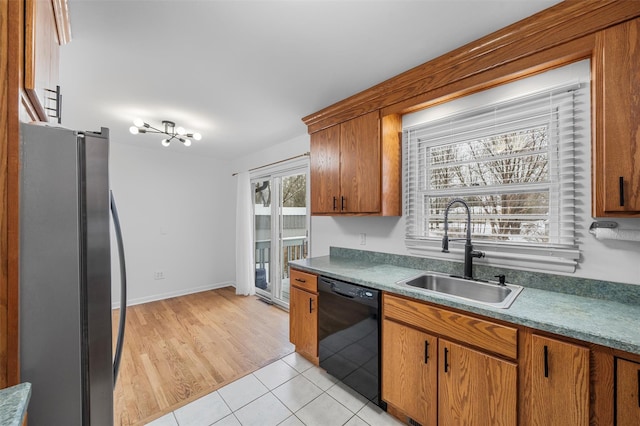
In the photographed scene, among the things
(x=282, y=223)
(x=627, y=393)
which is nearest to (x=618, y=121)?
(x=627, y=393)

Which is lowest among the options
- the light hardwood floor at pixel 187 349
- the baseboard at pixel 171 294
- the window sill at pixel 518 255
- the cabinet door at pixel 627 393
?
the light hardwood floor at pixel 187 349

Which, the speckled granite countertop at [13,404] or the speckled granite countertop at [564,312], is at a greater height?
the speckled granite countertop at [13,404]

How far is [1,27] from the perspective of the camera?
685mm

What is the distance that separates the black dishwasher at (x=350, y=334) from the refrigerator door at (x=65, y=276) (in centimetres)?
141

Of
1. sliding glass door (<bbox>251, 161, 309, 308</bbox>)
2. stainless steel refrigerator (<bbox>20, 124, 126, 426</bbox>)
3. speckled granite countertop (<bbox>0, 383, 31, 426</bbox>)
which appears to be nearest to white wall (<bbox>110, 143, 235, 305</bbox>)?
sliding glass door (<bbox>251, 161, 309, 308</bbox>)

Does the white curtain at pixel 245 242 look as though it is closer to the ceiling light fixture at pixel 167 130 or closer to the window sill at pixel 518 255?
the ceiling light fixture at pixel 167 130

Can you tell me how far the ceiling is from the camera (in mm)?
1331

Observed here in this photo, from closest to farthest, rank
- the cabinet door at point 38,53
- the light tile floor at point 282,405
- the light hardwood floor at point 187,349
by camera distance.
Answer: the cabinet door at point 38,53 < the light tile floor at point 282,405 < the light hardwood floor at point 187,349

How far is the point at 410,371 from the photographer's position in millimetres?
1604

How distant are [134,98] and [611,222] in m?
3.56

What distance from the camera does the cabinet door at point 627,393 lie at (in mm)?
983

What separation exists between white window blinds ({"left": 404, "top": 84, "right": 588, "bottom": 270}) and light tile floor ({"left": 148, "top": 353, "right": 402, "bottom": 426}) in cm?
130

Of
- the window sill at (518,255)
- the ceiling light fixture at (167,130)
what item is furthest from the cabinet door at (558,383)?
the ceiling light fixture at (167,130)

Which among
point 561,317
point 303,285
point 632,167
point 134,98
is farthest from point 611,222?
point 134,98
